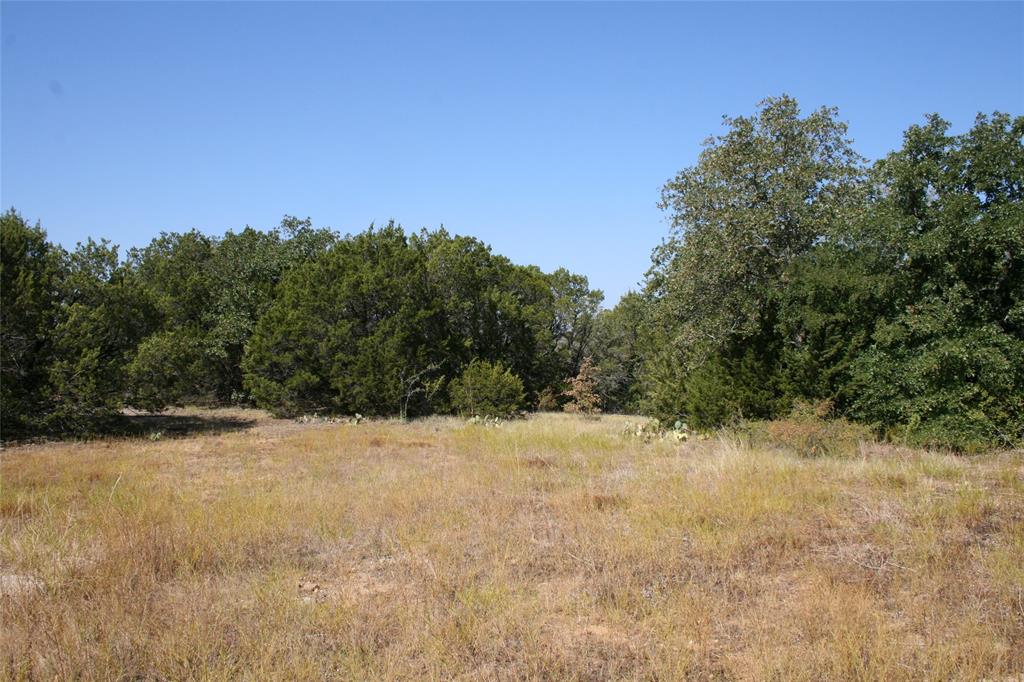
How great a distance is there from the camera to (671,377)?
22547mm

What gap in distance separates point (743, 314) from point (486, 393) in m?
11.3

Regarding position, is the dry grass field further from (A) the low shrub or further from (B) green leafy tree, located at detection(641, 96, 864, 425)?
(B) green leafy tree, located at detection(641, 96, 864, 425)

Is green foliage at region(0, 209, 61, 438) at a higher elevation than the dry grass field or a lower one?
higher

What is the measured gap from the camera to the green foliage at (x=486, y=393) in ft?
81.6

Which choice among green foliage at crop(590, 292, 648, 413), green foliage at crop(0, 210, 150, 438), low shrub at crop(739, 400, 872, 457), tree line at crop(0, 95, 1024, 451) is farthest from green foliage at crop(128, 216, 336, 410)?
low shrub at crop(739, 400, 872, 457)

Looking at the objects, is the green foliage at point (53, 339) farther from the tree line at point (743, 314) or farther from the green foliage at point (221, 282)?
the green foliage at point (221, 282)

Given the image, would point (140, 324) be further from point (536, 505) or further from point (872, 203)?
point (872, 203)

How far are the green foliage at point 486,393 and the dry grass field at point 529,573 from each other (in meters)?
14.3

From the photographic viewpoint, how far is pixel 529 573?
5918 millimetres

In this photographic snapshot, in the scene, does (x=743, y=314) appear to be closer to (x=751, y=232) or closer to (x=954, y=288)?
(x=751, y=232)

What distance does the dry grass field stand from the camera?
4.23 metres

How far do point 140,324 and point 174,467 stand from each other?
31.4 ft

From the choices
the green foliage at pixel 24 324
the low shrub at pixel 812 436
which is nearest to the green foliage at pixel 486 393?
the low shrub at pixel 812 436

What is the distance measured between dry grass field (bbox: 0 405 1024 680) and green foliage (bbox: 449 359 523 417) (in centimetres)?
1429
